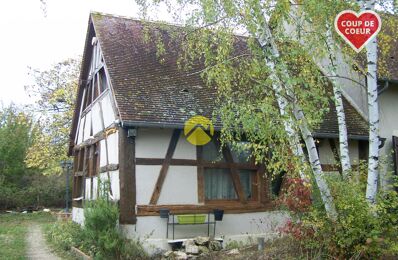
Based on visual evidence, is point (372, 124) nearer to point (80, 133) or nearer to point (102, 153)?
point (102, 153)

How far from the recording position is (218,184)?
1091 cm

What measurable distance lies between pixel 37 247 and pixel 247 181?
6.32 metres

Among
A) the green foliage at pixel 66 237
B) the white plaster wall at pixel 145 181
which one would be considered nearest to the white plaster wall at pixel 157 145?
the white plaster wall at pixel 145 181

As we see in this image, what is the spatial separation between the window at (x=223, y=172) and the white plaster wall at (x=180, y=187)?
1.23 feet

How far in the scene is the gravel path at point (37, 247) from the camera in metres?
11.0

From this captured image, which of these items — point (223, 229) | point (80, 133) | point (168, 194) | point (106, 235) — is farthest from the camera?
point (80, 133)

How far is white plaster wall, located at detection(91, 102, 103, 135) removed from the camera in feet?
41.9

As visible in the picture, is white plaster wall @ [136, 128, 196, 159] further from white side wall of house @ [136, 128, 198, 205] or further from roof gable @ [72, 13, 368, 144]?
roof gable @ [72, 13, 368, 144]

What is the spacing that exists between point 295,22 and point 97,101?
7417mm

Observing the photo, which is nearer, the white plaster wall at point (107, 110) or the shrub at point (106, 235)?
the shrub at point (106, 235)

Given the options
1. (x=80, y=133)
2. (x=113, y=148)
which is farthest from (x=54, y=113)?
(x=113, y=148)

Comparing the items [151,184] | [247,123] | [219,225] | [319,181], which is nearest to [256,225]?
[219,225]

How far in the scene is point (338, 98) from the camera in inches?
301

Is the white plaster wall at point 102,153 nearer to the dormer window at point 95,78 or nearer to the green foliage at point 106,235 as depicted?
the dormer window at point 95,78
